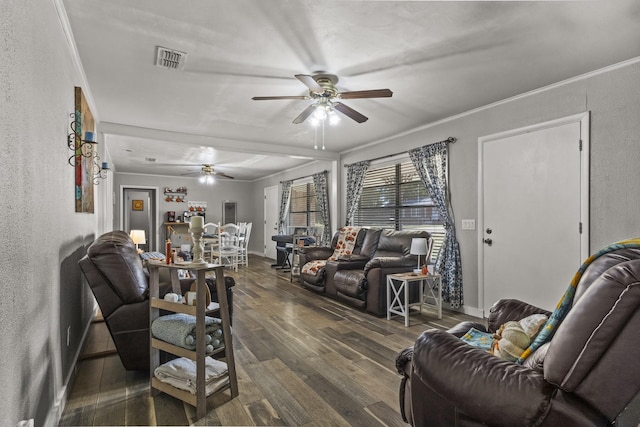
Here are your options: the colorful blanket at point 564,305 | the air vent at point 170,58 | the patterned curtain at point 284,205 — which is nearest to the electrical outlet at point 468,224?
the colorful blanket at point 564,305

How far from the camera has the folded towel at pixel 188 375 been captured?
206 centimetres

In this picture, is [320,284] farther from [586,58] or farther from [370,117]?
[586,58]

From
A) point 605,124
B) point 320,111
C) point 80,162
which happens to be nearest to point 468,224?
point 605,124

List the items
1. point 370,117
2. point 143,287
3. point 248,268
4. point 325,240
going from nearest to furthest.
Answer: point 143,287, point 370,117, point 325,240, point 248,268

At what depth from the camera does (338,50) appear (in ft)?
8.58

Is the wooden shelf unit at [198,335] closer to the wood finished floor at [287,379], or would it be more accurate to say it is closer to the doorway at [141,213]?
the wood finished floor at [287,379]

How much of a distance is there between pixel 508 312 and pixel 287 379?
1.56 m

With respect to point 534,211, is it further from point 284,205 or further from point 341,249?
point 284,205

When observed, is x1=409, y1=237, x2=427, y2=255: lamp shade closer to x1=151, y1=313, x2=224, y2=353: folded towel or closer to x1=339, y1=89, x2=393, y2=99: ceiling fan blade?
x1=339, y1=89, x2=393, y2=99: ceiling fan blade

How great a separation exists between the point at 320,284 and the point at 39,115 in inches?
161

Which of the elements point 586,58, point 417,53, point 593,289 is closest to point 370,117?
point 417,53

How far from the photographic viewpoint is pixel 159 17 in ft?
7.23

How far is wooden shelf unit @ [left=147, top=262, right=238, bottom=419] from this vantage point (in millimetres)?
1955

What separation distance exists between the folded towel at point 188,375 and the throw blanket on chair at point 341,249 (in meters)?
3.03
